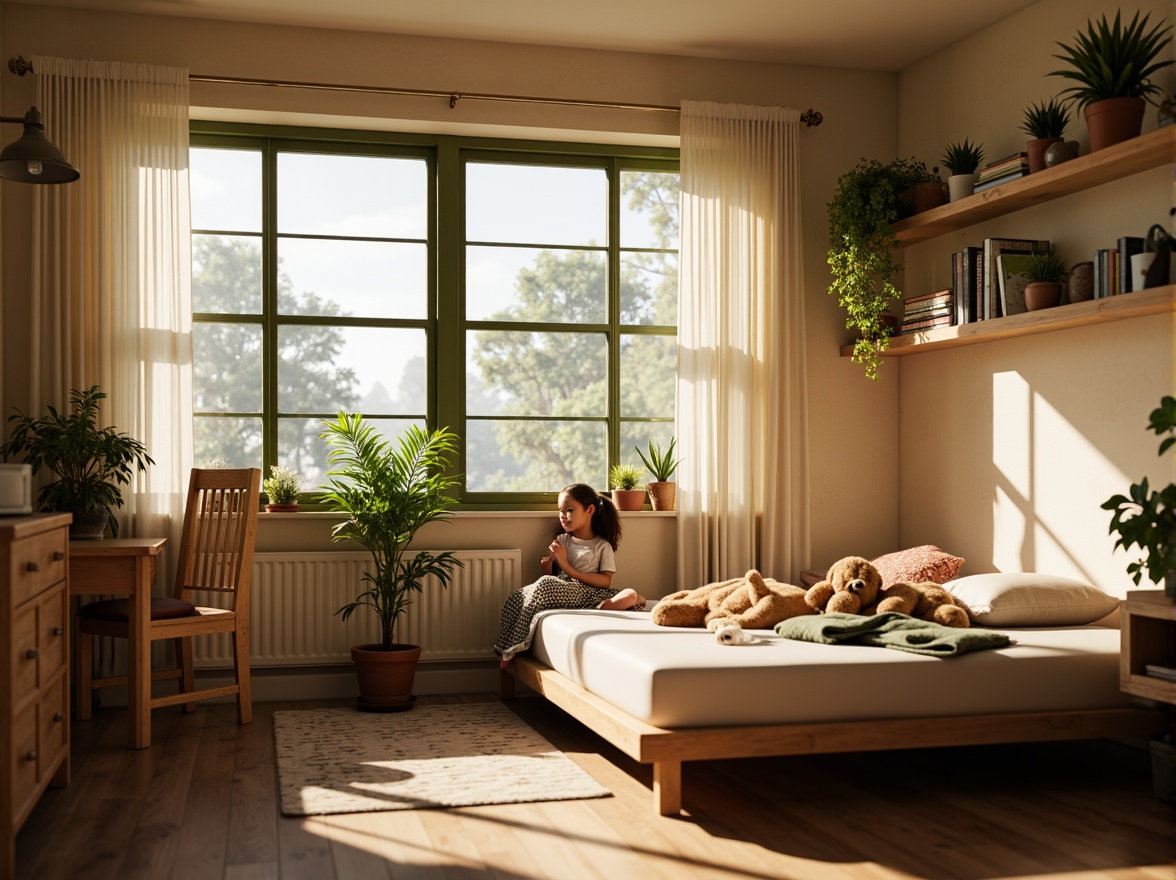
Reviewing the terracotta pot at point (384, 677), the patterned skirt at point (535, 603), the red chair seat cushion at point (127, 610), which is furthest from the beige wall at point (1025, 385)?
the red chair seat cushion at point (127, 610)

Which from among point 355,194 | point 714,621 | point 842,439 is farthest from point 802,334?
point 355,194

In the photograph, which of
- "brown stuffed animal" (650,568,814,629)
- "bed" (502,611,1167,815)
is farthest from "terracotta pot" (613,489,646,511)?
"bed" (502,611,1167,815)

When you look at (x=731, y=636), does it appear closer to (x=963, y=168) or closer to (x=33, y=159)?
(x=963, y=168)

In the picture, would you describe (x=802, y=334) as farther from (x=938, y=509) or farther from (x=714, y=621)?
(x=714, y=621)

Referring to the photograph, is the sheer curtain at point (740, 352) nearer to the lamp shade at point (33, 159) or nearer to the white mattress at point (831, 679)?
the white mattress at point (831, 679)

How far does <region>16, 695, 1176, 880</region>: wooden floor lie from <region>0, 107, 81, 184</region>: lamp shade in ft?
6.26

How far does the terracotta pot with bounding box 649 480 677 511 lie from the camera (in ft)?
17.6

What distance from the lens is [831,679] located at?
132 inches

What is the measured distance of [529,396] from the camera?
215 inches

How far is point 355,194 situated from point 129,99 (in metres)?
1.03

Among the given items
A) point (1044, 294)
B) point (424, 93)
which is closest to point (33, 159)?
point (424, 93)

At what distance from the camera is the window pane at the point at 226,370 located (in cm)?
513

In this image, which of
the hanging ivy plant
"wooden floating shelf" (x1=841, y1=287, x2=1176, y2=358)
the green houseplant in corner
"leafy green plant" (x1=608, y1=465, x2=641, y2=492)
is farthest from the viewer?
"leafy green plant" (x1=608, y1=465, x2=641, y2=492)

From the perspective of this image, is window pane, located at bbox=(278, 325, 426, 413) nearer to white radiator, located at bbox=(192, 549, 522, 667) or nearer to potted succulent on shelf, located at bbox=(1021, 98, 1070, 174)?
white radiator, located at bbox=(192, 549, 522, 667)
